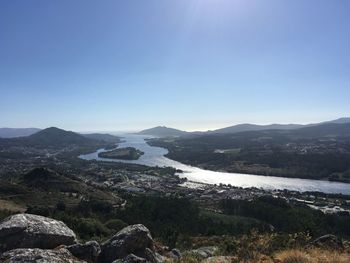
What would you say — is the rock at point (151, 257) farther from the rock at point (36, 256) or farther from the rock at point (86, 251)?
the rock at point (36, 256)

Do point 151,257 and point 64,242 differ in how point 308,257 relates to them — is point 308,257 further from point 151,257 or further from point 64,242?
point 64,242

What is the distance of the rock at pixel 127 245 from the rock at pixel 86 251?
238 mm

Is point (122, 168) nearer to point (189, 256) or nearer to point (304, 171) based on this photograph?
point (304, 171)

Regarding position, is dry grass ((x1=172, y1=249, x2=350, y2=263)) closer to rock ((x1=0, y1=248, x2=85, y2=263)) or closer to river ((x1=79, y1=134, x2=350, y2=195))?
rock ((x1=0, y1=248, x2=85, y2=263))

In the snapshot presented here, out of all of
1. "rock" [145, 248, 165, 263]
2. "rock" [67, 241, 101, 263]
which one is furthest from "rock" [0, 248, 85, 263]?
"rock" [145, 248, 165, 263]

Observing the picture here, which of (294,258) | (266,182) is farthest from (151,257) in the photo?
(266,182)

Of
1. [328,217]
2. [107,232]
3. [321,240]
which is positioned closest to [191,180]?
[328,217]

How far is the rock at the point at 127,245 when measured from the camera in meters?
10.3

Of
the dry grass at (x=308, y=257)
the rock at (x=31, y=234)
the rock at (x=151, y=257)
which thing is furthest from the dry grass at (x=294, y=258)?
the rock at (x=31, y=234)

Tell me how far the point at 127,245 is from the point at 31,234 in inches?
101

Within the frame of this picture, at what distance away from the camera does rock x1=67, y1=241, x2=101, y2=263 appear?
9.91m

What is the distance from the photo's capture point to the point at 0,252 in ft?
A: 31.3

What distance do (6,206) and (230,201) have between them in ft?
168

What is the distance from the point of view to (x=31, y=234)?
994cm
